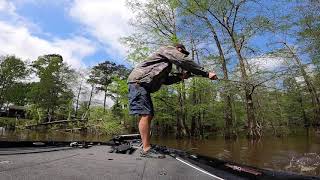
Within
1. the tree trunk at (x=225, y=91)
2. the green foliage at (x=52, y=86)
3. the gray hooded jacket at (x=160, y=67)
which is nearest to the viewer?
the gray hooded jacket at (x=160, y=67)

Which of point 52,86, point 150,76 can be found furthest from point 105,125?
point 150,76

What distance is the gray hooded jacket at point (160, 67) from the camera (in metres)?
4.48

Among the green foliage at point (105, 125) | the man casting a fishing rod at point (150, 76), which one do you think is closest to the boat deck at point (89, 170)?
the man casting a fishing rod at point (150, 76)

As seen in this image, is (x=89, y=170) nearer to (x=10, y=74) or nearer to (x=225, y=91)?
(x=225, y=91)

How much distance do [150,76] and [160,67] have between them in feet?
0.57

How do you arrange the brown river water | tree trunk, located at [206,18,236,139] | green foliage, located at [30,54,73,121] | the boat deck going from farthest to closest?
green foliage, located at [30,54,73,121], tree trunk, located at [206,18,236,139], the brown river water, the boat deck

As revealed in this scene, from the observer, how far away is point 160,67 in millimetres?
4617

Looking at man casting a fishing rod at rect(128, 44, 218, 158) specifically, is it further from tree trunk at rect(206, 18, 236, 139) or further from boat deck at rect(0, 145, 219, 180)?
tree trunk at rect(206, 18, 236, 139)

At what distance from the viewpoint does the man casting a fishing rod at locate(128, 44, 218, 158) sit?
4.46 meters

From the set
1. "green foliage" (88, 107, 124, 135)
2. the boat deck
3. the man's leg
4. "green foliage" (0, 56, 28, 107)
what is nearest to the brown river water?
the man's leg

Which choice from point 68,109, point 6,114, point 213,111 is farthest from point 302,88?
point 6,114

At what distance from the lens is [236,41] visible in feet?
80.6

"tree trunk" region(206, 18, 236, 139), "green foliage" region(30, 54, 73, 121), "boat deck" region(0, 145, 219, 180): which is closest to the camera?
"boat deck" region(0, 145, 219, 180)

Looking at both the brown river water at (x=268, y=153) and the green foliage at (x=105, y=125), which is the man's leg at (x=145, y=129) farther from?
the green foliage at (x=105, y=125)
